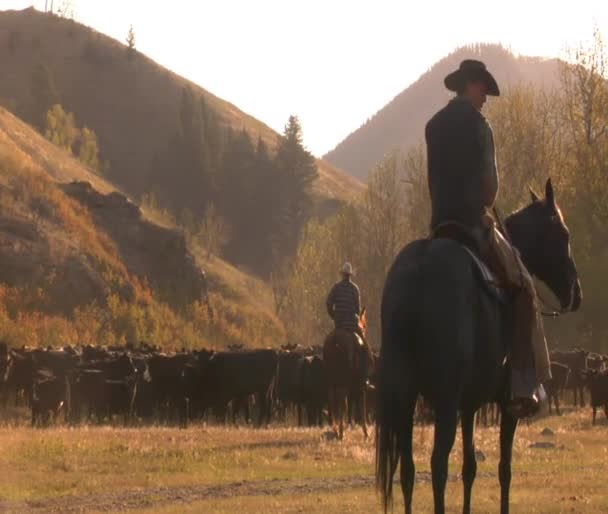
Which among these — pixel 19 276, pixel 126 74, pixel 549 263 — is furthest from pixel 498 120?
pixel 126 74

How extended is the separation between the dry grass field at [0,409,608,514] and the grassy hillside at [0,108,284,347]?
104 feet

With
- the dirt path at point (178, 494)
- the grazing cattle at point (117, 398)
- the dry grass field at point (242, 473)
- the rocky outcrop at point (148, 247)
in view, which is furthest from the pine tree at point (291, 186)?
the dirt path at point (178, 494)

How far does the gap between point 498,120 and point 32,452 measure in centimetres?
4055

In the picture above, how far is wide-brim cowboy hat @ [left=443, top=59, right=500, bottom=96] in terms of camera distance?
10.1 m

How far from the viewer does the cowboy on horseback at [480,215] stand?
9.57 m

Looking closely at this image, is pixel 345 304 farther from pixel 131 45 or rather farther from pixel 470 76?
Answer: pixel 131 45

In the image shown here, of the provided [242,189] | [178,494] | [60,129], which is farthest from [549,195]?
[60,129]

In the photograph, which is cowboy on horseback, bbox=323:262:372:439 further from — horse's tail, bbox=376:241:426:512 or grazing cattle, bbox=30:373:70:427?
horse's tail, bbox=376:241:426:512

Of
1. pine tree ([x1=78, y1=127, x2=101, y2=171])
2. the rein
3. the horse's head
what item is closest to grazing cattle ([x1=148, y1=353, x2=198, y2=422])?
the rein

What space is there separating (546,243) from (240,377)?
1893 cm

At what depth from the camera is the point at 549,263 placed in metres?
10.8

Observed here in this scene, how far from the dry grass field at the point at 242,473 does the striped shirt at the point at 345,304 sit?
187 cm

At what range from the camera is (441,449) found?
9.00 meters

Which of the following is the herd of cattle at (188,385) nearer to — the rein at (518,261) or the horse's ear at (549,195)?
the rein at (518,261)
